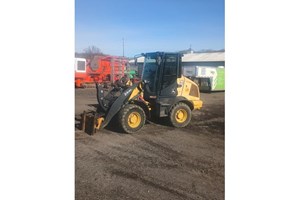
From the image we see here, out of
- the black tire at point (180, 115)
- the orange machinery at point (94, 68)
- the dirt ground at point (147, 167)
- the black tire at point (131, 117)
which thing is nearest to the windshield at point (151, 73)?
the black tire at point (131, 117)

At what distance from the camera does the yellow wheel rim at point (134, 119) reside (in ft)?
11.1

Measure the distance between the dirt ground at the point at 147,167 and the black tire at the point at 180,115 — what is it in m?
0.82

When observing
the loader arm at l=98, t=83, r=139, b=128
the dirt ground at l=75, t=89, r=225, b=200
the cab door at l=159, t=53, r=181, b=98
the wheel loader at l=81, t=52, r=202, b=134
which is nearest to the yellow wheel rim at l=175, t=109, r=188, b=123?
the wheel loader at l=81, t=52, r=202, b=134

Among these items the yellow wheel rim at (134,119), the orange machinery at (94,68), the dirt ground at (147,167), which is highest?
the orange machinery at (94,68)

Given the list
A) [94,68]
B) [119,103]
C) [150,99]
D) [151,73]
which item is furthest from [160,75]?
[94,68]

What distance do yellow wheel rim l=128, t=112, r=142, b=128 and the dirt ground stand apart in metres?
0.54

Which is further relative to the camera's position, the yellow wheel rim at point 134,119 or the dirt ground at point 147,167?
the yellow wheel rim at point 134,119

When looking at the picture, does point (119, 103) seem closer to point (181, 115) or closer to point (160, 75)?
point (160, 75)

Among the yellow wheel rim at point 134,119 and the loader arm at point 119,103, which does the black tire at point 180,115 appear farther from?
the loader arm at point 119,103

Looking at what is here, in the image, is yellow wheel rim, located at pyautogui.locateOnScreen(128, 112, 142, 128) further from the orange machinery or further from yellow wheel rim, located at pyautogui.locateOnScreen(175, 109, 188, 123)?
the orange machinery
